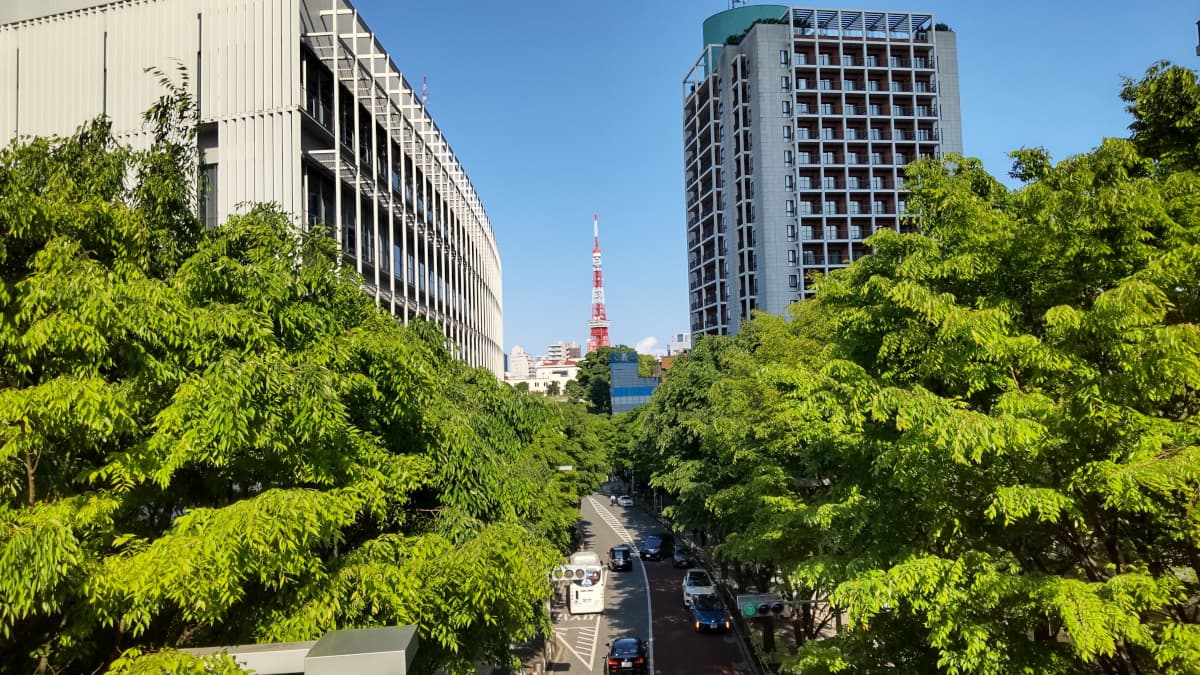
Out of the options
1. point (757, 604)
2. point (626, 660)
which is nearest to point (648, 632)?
point (626, 660)

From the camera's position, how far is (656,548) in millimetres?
37156

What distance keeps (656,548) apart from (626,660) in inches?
735

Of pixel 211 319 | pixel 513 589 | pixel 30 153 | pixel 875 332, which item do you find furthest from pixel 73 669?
pixel 875 332

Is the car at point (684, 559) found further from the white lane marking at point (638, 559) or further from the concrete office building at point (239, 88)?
the concrete office building at point (239, 88)

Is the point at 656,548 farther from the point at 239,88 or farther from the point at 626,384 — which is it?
the point at 626,384

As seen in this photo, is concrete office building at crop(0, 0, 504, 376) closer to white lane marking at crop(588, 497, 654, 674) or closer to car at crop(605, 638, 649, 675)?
car at crop(605, 638, 649, 675)

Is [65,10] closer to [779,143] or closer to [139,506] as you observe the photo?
[139,506]

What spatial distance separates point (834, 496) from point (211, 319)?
32.5 feet

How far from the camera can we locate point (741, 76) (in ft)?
177

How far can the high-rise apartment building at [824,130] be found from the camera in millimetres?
51531

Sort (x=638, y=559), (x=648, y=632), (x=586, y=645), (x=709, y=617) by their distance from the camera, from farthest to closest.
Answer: (x=638, y=559) → (x=648, y=632) → (x=709, y=617) → (x=586, y=645)

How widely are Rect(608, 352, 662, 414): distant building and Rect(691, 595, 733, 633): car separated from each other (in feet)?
149

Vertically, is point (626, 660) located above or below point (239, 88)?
below

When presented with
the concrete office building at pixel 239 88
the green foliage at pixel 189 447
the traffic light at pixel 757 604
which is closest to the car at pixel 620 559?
the traffic light at pixel 757 604
